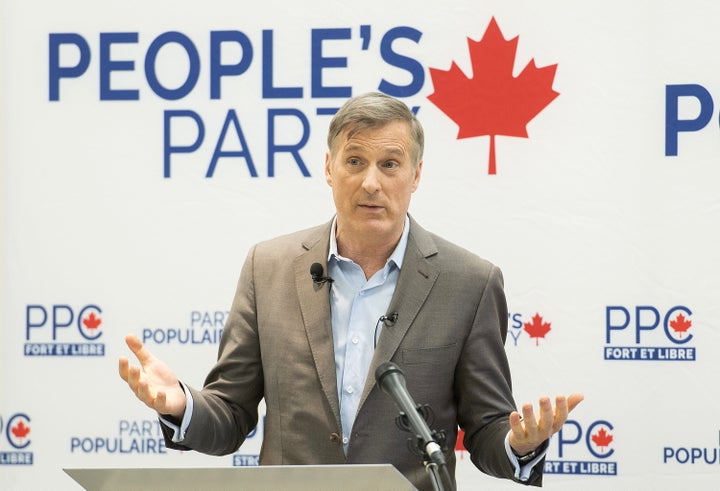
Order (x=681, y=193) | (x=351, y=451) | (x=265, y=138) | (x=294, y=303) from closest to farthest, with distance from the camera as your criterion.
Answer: (x=351, y=451) < (x=294, y=303) < (x=681, y=193) < (x=265, y=138)

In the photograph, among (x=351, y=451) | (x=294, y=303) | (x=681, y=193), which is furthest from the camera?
(x=681, y=193)

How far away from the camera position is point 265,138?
3.67m

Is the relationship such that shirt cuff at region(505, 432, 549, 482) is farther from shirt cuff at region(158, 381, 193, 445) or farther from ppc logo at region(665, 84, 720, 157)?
ppc logo at region(665, 84, 720, 157)

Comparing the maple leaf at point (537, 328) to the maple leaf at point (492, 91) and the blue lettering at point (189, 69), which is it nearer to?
the maple leaf at point (492, 91)

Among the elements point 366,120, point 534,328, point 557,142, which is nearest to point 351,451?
point 366,120

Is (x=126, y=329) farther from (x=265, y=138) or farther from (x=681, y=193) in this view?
(x=681, y=193)

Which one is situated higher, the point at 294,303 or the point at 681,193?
the point at 681,193

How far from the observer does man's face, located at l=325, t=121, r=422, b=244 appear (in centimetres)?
249

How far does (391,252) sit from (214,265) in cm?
124

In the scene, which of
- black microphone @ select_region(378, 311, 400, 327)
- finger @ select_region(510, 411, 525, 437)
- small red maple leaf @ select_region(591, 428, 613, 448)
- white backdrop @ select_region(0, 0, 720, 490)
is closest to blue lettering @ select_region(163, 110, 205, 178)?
white backdrop @ select_region(0, 0, 720, 490)

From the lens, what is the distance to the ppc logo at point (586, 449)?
3430mm

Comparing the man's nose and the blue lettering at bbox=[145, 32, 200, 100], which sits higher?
the blue lettering at bbox=[145, 32, 200, 100]

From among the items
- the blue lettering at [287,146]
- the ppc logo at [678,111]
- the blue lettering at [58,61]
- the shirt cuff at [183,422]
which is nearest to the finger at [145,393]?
the shirt cuff at [183,422]

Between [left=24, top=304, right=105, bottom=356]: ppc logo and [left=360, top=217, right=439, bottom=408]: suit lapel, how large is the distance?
166 cm
